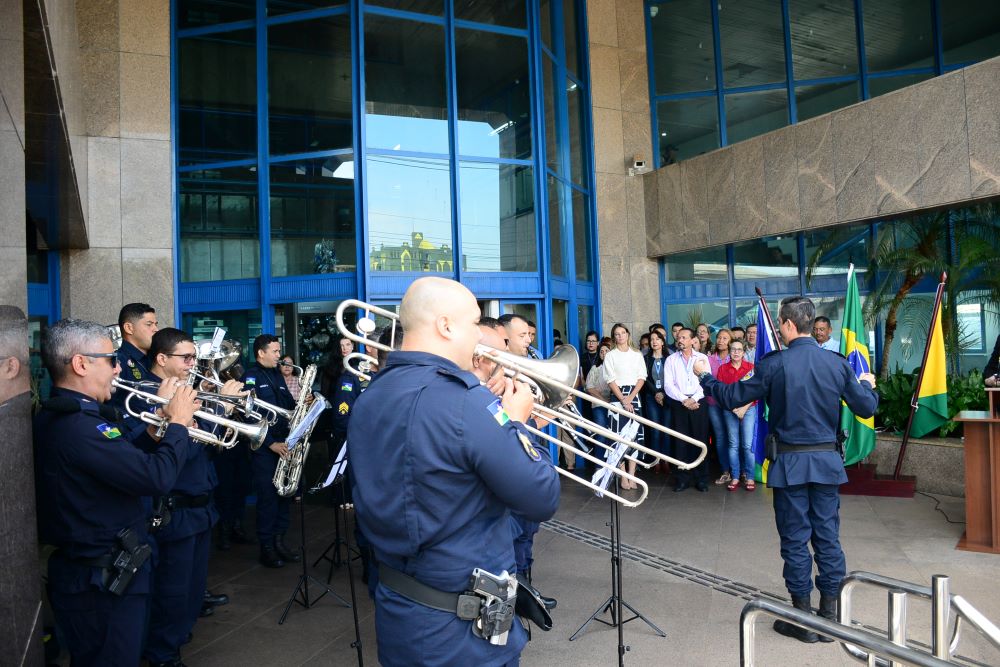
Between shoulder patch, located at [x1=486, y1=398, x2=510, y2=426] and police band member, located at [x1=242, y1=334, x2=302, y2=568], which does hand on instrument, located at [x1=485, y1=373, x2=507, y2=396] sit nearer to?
shoulder patch, located at [x1=486, y1=398, x2=510, y2=426]

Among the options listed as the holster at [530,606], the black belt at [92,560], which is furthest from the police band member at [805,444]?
the black belt at [92,560]

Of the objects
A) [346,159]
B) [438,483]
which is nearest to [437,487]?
[438,483]

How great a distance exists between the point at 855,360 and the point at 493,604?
662 cm

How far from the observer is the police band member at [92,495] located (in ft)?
9.48

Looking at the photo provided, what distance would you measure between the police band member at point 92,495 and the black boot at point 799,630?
360 cm

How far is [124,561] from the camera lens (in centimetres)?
301

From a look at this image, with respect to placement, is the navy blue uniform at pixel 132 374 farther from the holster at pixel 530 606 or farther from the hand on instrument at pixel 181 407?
the holster at pixel 530 606

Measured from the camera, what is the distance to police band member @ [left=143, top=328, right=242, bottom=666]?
12.9 ft

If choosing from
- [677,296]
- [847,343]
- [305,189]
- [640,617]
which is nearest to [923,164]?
[847,343]

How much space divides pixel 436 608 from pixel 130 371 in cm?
325

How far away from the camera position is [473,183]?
9.36m

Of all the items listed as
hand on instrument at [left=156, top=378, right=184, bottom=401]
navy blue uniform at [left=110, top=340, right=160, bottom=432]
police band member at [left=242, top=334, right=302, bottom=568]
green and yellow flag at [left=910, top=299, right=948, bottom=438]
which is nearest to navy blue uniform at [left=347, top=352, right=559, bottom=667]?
hand on instrument at [left=156, top=378, right=184, bottom=401]

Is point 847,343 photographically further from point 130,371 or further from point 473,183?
point 130,371

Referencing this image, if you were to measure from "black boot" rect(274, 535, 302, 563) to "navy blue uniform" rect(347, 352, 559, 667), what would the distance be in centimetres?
429
